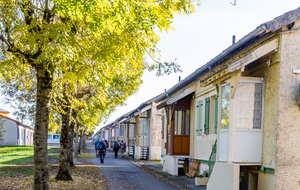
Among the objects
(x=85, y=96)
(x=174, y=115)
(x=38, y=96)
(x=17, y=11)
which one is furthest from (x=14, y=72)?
(x=174, y=115)

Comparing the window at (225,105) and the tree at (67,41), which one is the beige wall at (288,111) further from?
the tree at (67,41)

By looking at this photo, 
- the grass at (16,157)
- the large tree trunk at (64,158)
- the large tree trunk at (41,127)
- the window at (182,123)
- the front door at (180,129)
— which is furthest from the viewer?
the grass at (16,157)

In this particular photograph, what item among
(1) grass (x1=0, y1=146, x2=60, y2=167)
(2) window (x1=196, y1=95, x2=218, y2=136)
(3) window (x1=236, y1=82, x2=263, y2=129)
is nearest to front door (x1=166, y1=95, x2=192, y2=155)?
(2) window (x1=196, y1=95, x2=218, y2=136)

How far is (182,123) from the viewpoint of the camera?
18531 mm

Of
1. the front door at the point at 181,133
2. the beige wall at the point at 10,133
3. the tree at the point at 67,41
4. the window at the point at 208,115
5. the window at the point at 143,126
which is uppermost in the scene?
the tree at the point at 67,41

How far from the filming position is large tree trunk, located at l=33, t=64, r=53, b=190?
9.34 meters

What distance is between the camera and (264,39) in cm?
1012

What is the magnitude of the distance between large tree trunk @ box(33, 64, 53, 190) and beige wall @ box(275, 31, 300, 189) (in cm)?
572

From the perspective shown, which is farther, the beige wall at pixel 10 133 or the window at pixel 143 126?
the beige wall at pixel 10 133

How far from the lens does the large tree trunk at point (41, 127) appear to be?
9336 millimetres

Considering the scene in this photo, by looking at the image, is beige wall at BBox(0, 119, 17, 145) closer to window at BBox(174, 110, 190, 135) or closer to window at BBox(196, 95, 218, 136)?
window at BBox(174, 110, 190, 135)

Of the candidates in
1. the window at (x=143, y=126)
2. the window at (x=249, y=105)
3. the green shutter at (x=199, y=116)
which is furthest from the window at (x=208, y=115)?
the window at (x=143, y=126)

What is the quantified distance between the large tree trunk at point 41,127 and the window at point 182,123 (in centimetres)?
972

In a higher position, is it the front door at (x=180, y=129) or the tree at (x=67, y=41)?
the tree at (x=67, y=41)
